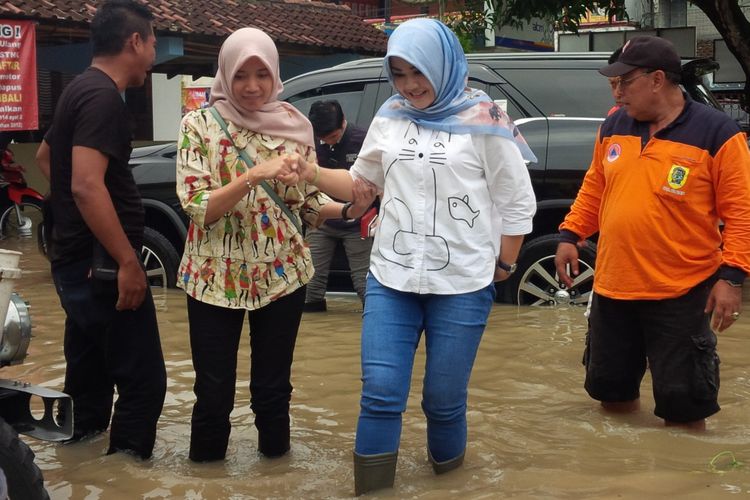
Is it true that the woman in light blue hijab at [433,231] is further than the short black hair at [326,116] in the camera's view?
No

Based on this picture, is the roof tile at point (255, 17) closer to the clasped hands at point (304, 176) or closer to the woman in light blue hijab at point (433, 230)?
the clasped hands at point (304, 176)

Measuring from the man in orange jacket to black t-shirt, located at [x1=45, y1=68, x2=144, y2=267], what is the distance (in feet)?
6.64

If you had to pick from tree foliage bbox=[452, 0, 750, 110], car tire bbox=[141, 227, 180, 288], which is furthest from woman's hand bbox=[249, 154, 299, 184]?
tree foliage bbox=[452, 0, 750, 110]

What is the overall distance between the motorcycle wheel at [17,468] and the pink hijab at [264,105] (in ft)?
4.65

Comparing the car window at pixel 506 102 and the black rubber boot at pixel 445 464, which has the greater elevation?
the car window at pixel 506 102

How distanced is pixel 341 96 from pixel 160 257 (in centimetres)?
189

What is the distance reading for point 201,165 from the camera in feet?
12.7

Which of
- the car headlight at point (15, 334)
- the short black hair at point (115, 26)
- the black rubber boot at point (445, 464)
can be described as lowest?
the black rubber boot at point (445, 464)

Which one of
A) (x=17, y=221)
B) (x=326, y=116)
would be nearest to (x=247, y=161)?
(x=326, y=116)

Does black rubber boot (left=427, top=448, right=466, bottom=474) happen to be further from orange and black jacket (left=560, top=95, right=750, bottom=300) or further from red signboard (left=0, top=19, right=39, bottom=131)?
red signboard (left=0, top=19, right=39, bottom=131)

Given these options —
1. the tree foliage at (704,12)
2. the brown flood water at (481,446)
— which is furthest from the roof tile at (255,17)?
the brown flood water at (481,446)

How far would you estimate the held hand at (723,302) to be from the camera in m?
4.12

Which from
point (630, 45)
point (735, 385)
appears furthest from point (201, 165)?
point (735, 385)

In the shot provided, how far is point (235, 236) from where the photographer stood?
3.96 m
